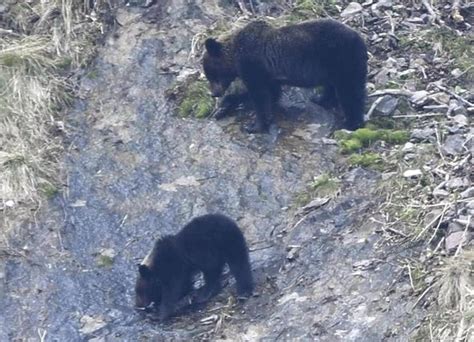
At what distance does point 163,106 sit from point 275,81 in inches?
44.8

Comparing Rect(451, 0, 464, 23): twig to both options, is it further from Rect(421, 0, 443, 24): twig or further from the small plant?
the small plant

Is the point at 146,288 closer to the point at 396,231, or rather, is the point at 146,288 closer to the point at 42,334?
the point at 42,334

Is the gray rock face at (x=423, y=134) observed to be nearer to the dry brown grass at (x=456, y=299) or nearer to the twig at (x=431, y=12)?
the twig at (x=431, y=12)

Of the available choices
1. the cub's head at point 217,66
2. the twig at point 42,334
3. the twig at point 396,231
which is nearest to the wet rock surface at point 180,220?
the twig at point 42,334

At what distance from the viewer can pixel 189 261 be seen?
10102 mm

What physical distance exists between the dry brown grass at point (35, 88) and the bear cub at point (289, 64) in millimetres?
1481

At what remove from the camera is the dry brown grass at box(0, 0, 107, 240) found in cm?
1106

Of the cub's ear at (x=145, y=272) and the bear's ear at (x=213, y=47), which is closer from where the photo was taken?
the cub's ear at (x=145, y=272)

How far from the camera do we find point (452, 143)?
10453 mm

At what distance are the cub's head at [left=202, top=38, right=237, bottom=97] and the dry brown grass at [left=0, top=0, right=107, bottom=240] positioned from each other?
1348 millimetres

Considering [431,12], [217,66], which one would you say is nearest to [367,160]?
[217,66]

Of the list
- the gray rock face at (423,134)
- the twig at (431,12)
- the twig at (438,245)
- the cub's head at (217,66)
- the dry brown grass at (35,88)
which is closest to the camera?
the twig at (438,245)

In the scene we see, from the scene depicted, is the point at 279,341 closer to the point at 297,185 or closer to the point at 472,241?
the point at 472,241

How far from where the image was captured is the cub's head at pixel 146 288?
32.4 feet
